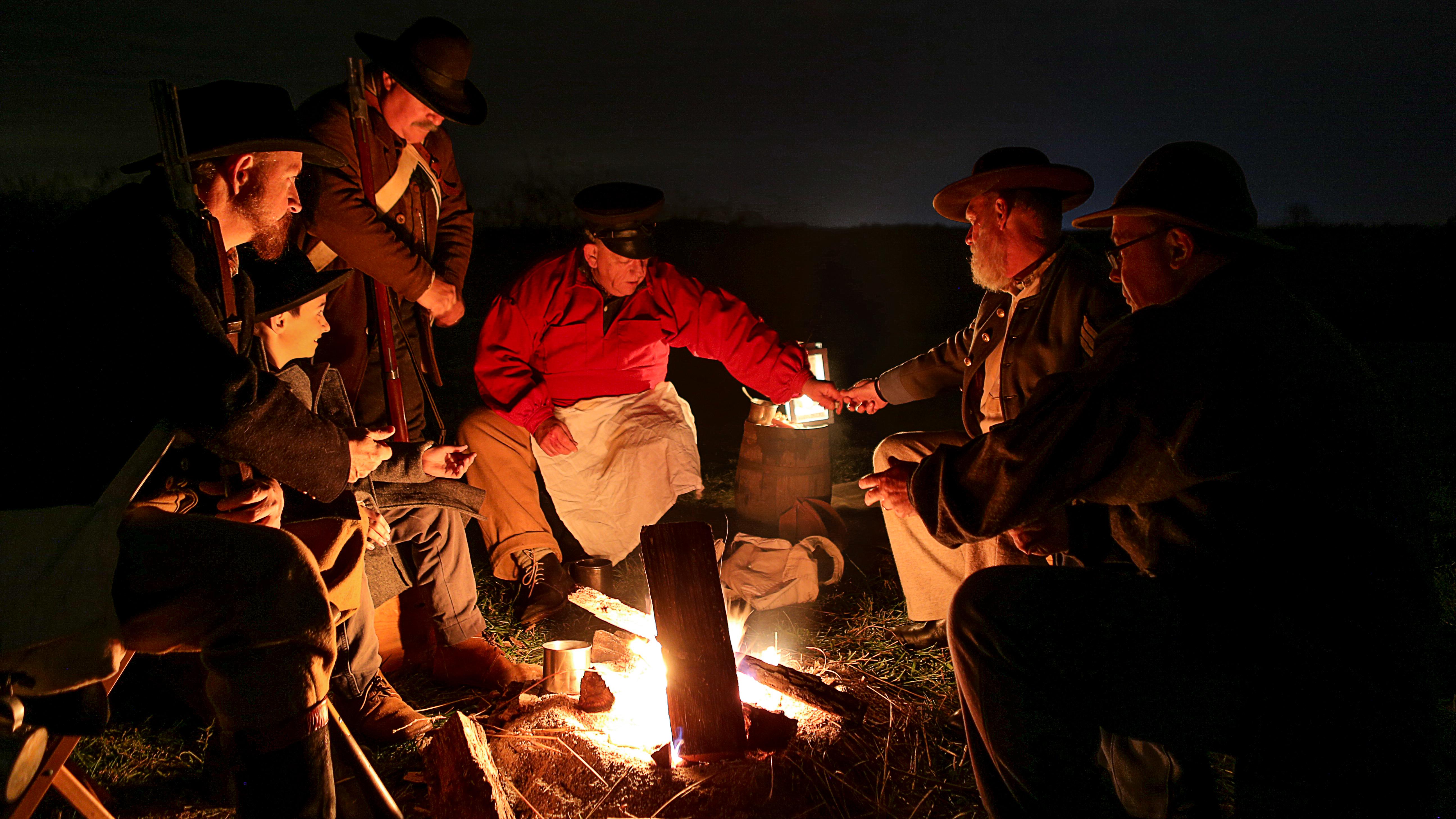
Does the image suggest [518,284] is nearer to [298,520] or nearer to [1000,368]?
[298,520]

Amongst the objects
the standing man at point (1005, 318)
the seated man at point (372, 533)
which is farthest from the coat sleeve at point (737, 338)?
the seated man at point (372, 533)

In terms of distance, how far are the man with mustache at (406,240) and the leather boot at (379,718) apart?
433 mm

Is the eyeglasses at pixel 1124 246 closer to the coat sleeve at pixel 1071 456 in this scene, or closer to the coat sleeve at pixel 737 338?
the coat sleeve at pixel 1071 456

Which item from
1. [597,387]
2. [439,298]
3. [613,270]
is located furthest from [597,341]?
[439,298]

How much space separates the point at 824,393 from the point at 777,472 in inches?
24.1

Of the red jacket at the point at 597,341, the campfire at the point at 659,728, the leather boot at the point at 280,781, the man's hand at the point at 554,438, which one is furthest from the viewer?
the red jacket at the point at 597,341

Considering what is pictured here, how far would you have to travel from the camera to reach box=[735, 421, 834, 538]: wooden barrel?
5.11 meters

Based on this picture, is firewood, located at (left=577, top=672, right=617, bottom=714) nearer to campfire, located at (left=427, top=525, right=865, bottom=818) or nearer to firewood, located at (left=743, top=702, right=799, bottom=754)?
campfire, located at (left=427, top=525, right=865, bottom=818)

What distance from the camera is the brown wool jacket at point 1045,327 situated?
3576 millimetres

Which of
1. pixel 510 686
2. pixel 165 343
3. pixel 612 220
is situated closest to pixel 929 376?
pixel 612 220

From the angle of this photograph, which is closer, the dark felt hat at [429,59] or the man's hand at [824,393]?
the dark felt hat at [429,59]

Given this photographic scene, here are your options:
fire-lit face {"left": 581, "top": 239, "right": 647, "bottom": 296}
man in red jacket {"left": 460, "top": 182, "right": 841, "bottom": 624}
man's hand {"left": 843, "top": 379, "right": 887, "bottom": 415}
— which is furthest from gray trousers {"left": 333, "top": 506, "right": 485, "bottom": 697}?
man's hand {"left": 843, "top": 379, "right": 887, "bottom": 415}

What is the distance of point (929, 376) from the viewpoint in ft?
15.1

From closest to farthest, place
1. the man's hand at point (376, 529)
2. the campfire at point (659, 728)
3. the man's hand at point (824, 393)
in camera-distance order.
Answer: the campfire at point (659, 728)
the man's hand at point (376, 529)
the man's hand at point (824, 393)
